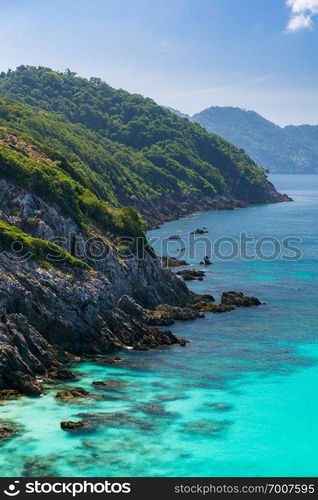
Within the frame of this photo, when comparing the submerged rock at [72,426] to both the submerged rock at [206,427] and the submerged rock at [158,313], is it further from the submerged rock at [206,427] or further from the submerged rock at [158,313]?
the submerged rock at [158,313]

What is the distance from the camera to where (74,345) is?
66125 millimetres

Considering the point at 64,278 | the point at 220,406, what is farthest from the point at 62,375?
the point at 220,406

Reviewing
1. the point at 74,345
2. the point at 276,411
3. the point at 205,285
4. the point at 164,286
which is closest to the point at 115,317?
the point at 74,345

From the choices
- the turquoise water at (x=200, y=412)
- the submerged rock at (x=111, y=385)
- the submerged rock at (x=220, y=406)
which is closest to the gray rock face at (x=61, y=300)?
the turquoise water at (x=200, y=412)

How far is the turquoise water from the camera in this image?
1716 inches

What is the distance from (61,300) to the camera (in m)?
67.6

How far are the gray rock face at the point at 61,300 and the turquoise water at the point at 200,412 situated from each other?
3.52 metres

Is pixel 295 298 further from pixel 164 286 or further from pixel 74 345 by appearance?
pixel 74 345

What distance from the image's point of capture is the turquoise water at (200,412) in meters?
43.6

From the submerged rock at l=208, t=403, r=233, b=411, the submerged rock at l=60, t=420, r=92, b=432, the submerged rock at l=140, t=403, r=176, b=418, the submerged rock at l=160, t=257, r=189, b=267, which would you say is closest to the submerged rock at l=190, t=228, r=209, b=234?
the submerged rock at l=160, t=257, r=189, b=267

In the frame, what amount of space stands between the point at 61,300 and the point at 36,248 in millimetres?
7989

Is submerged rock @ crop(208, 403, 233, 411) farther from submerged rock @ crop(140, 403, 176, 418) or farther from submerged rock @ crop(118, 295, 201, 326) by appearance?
submerged rock @ crop(118, 295, 201, 326)
